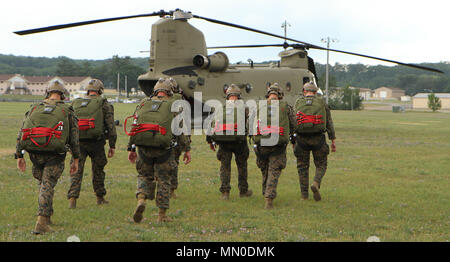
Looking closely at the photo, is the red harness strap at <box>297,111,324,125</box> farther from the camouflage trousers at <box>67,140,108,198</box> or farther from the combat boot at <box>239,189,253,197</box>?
the camouflage trousers at <box>67,140,108,198</box>

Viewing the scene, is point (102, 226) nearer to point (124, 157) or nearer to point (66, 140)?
point (66, 140)

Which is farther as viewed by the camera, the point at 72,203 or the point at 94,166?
the point at 94,166

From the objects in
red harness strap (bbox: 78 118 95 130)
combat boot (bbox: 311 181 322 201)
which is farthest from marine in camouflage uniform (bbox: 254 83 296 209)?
red harness strap (bbox: 78 118 95 130)

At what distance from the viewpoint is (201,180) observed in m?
12.5

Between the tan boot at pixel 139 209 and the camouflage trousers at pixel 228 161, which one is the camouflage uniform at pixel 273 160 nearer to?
the camouflage trousers at pixel 228 161

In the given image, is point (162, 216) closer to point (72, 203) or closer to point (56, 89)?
point (72, 203)

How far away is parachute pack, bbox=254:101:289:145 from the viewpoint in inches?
374

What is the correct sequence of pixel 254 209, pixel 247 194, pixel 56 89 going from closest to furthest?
pixel 56 89 → pixel 254 209 → pixel 247 194

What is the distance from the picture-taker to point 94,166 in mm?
9453

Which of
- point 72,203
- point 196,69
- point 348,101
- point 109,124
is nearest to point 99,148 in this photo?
point 109,124

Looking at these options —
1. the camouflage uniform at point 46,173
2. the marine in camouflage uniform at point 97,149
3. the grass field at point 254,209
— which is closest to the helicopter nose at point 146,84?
the grass field at point 254,209

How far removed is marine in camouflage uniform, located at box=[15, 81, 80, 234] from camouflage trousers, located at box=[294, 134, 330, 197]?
4.48 meters

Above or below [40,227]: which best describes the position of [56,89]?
above

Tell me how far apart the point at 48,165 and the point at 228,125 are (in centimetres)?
368
